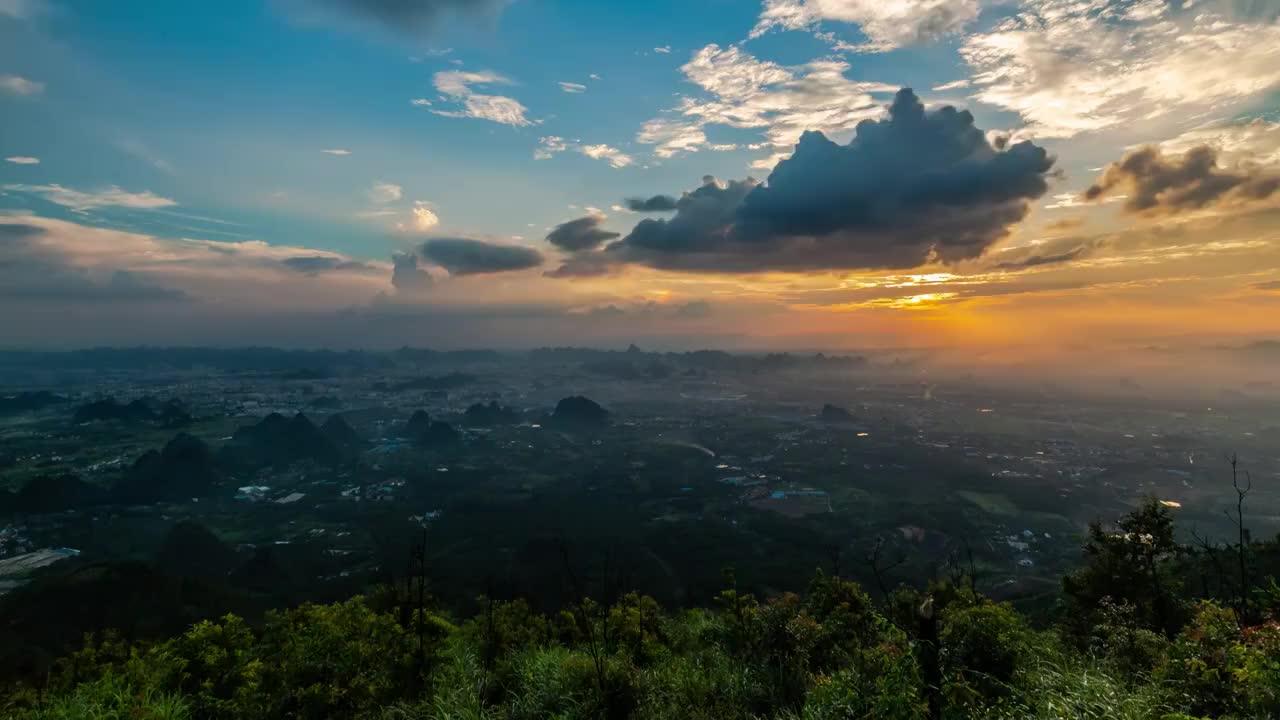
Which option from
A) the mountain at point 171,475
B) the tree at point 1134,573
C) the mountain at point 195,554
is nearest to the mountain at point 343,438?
the mountain at point 171,475

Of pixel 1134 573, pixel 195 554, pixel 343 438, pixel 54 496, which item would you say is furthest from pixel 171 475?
pixel 1134 573

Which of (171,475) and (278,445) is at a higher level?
(278,445)

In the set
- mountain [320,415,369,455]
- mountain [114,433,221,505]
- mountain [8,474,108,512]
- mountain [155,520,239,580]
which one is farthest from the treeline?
mountain [320,415,369,455]

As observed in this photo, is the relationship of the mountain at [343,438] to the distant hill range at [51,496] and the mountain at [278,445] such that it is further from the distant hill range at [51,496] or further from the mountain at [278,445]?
the distant hill range at [51,496]

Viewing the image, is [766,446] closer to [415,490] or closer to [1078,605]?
[415,490]

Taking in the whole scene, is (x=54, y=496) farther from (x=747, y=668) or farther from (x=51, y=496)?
(x=747, y=668)

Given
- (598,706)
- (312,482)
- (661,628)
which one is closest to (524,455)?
(312,482)

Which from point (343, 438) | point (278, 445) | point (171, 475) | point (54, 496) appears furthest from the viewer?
point (343, 438)
